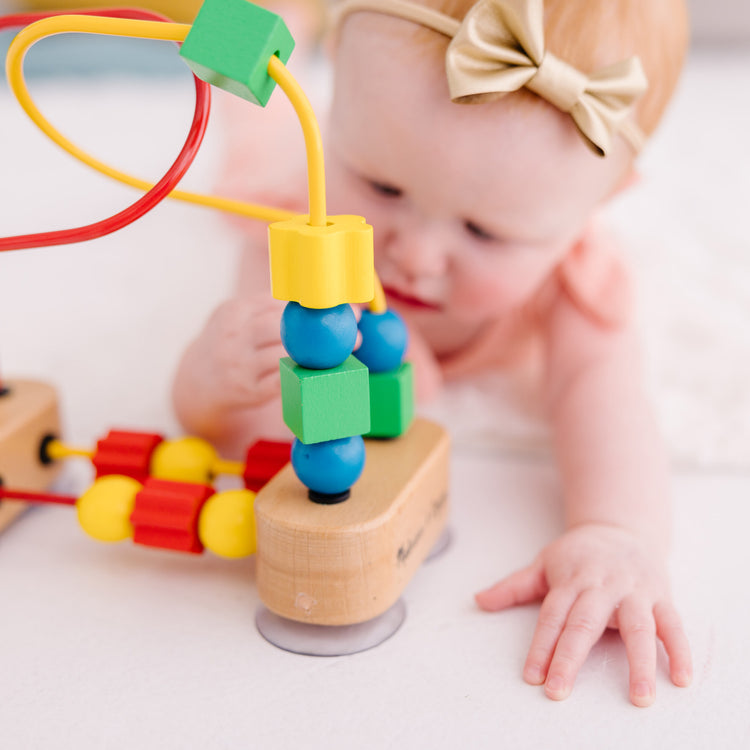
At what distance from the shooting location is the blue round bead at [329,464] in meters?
0.51

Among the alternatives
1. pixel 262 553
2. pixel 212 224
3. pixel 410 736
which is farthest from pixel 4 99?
pixel 410 736

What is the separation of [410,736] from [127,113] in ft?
5.15

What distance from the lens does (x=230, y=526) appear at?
0.57m

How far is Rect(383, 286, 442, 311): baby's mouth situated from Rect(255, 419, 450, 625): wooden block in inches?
8.6

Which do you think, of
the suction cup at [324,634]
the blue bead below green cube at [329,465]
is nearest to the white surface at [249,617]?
the suction cup at [324,634]

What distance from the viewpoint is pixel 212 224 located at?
1.17 meters

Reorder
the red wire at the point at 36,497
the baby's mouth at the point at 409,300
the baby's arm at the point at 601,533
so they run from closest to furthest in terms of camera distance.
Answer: the baby's arm at the point at 601,533 → the red wire at the point at 36,497 → the baby's mouth at the point at 409,300

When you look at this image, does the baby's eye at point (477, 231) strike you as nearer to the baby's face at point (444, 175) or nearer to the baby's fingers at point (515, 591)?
the baby's face at point (444, 175)

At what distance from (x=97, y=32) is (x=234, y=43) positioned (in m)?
0.09

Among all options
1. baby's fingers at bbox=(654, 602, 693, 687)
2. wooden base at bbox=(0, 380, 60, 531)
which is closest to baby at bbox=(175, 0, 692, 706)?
baby's fingers at bbox=(654, 602, 693, 687)

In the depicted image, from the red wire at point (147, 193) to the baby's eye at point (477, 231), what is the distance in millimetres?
258

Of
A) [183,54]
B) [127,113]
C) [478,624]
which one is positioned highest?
[183,54]

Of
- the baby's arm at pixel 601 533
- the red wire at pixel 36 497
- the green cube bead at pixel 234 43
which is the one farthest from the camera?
the red wire at pixel 36 497

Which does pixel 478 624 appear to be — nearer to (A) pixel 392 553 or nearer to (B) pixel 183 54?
(A) pixel 392 553
